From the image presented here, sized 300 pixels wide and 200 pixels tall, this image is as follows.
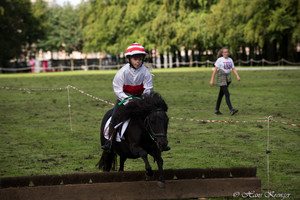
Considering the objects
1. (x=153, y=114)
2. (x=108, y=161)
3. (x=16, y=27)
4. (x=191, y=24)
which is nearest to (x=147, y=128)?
(x=153, y=114)

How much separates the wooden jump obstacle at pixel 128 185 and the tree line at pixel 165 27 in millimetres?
39345

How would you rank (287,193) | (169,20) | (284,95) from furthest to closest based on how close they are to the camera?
(169,20)
(284,95)
(287,193)

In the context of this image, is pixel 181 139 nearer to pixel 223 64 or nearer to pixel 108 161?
pixel 108 161

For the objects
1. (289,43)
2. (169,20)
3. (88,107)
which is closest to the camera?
(88,107)

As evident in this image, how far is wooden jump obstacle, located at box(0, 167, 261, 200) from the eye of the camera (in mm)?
6410

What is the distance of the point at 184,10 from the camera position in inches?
2275

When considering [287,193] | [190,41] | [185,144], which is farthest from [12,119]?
[190,41]

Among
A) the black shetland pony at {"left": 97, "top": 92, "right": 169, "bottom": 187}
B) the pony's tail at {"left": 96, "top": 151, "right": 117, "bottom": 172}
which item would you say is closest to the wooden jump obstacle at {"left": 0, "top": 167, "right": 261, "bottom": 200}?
the black shetland pony at {"left": 97, "top": 92, "right": 169, "bottom": 187}

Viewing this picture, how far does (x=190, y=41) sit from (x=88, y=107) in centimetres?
3852

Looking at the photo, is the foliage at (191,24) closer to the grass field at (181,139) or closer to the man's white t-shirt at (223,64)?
the grass field at (181,139)

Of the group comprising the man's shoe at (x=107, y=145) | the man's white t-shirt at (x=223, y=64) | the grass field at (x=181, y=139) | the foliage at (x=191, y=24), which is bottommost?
the grass field at (x=181, y=139)

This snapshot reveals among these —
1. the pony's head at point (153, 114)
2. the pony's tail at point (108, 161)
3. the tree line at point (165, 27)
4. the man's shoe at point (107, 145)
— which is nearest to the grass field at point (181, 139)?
the pony's tail at point (108, 161)

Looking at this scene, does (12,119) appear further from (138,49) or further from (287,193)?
(287,193)

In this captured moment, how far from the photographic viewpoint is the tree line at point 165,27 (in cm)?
4697
